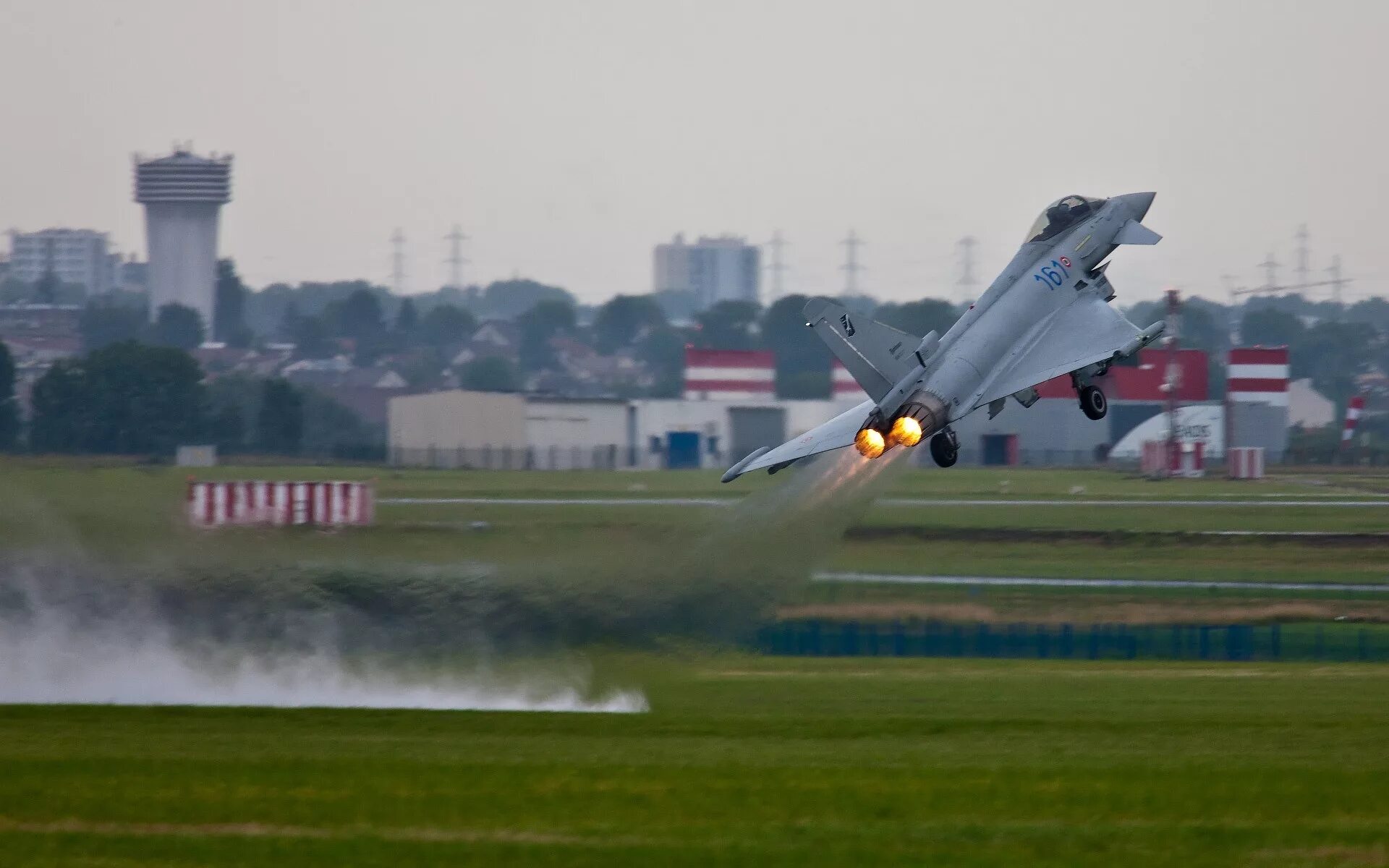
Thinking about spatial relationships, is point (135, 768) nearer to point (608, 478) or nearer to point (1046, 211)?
point (1046, 211)

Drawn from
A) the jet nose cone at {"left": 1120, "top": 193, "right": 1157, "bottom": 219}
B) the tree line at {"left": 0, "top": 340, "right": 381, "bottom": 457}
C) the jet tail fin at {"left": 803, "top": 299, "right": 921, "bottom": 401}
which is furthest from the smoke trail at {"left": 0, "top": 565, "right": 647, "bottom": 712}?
the tree line at {"left": 0, "top": 340, "right": 381, "bottom": 457}

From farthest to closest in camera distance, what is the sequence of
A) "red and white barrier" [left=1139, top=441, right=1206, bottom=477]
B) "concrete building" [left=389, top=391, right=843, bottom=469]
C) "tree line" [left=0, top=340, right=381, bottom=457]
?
"concrete building" [left=389, top=391, right=843, bottom=469] < "red and white barrier" [left=1139, top=441, right=1206, bottom=477] < "tree line" [left=0, top=340, right=381, bottom=457]

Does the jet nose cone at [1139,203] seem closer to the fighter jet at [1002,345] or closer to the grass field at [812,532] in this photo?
the fighter jet at [1002,345]

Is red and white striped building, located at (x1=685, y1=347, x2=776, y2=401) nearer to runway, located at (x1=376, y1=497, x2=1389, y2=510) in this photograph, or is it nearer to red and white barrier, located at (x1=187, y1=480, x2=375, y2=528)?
runway, located at (x1=376, y1=497, x2=1389, y2=510)

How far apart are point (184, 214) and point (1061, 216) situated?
144m

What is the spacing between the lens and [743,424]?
76875 millimetres

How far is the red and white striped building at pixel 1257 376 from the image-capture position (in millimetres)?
75250

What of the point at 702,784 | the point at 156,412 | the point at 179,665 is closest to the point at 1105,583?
the point at 179,665

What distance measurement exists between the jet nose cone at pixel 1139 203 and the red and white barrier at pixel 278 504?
16.8 meters

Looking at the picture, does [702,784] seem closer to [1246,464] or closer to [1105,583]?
[1105,583]

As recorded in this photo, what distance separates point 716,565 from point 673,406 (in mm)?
49451

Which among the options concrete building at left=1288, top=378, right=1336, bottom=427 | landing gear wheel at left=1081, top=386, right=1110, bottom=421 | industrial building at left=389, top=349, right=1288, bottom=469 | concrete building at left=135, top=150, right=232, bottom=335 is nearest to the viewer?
landing gear wheel at left=1081, top=386, right=1110, bottom=421

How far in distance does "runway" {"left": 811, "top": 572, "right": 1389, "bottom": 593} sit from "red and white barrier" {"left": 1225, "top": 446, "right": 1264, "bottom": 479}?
16141 mm

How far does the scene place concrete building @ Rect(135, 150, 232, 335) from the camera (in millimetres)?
160250
